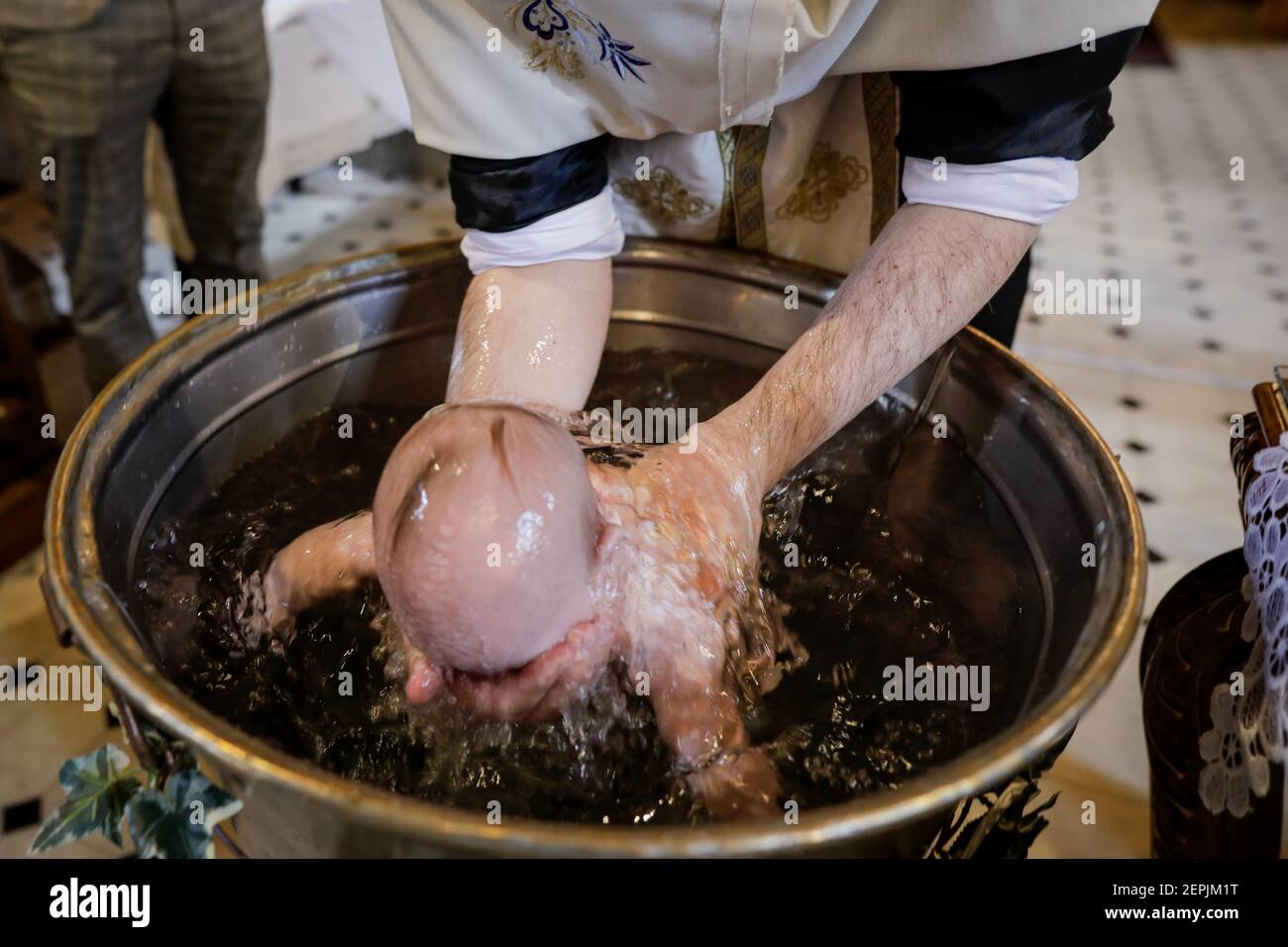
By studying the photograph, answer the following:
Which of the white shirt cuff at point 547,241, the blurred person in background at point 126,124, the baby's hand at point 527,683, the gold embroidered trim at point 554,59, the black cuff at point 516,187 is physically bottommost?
the baby's hand at point 527,683

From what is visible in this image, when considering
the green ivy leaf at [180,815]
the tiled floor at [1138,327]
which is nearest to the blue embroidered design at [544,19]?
the green ivy leaf at [180,815]

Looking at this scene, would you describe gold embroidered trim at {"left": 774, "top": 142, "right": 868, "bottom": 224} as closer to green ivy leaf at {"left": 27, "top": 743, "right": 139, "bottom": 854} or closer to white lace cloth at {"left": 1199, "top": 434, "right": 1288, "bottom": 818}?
white lace cloth at {"left": 1199, "top": 434, "right": 1288, "bottom": 818}

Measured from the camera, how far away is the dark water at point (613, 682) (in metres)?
0.95

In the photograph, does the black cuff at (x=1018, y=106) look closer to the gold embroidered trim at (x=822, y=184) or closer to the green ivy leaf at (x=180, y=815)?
the gold embroidered trim at (x=822, y=184)

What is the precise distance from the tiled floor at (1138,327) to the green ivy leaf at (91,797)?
36.2 inches

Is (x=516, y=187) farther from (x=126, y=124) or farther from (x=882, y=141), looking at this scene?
(x=126, y=124)

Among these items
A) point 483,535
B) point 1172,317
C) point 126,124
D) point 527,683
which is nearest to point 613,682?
point 527,683

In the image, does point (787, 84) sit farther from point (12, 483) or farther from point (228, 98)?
point (12, 483)

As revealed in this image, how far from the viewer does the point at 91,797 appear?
915 millimetres

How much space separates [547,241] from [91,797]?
829mm

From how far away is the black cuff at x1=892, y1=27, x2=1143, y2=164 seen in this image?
998 millimetres

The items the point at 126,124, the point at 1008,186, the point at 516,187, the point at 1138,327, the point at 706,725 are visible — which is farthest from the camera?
the point at 1138,327
